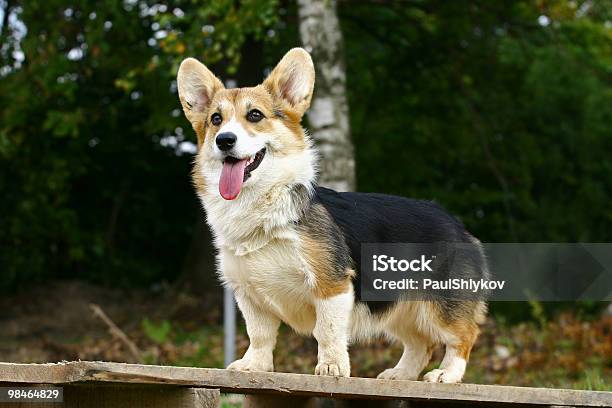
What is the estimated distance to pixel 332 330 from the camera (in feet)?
13.8

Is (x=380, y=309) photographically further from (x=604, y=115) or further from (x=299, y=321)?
(x=604, y=115)

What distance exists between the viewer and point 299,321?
4.45 metres

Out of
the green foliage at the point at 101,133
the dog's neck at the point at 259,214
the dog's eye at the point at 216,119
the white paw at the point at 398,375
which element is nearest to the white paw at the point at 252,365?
the dog's neck at the point at 259,214

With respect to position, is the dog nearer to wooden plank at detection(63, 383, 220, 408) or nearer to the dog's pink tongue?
the dog's pink tongue

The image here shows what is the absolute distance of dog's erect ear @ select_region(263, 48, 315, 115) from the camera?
4680 millimetres

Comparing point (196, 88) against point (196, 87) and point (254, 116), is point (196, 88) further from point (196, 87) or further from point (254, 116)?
point (254, 116)

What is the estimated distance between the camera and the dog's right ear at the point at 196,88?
15.7ft

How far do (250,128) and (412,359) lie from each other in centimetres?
156

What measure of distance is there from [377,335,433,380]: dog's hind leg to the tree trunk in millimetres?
3972

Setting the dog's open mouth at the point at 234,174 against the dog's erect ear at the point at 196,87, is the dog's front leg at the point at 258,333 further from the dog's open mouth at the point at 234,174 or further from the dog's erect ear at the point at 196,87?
the dog's erect ear at the point at 196,87

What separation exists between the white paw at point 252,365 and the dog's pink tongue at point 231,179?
794 millimetres

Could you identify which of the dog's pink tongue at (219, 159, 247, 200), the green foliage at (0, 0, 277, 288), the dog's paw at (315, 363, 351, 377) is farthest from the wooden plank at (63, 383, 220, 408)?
the green foliage at (0, 0, 277, 288)

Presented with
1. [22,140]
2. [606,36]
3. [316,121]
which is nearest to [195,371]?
[316,121]

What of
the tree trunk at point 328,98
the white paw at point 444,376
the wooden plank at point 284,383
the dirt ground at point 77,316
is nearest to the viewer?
the wooden plank at point 284,383
